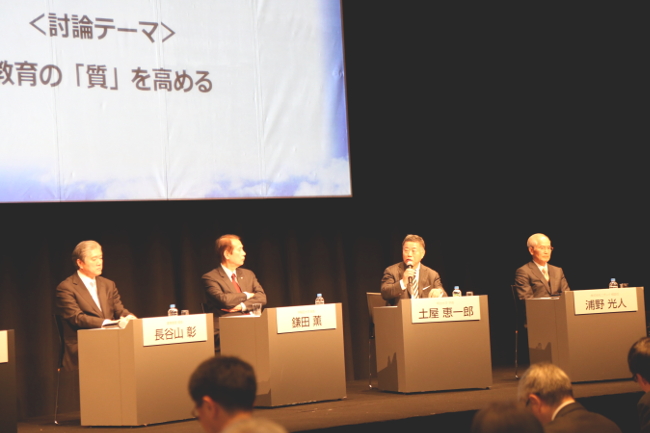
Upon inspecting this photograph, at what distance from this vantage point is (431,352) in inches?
220

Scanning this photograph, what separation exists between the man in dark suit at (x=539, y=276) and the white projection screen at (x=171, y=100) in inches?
60.6

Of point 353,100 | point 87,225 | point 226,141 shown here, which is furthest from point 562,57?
point 87,225

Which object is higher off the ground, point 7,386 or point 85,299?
point 85,299

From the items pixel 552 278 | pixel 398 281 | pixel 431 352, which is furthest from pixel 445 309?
pixel 552 278

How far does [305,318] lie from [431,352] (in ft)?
2.98

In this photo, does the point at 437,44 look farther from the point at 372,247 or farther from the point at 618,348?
the point at 618,348

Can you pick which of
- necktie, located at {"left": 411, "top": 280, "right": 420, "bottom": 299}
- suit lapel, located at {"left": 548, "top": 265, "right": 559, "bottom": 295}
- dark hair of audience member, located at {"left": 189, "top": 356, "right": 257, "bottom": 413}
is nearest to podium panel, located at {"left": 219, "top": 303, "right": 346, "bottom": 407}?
necktie, located at {"left": 411, "top": 280, "right": 420, "bottom": 299}

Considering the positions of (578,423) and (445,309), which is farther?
(445,309)

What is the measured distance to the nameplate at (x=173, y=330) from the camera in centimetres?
481

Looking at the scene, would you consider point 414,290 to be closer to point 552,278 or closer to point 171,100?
point 552,278

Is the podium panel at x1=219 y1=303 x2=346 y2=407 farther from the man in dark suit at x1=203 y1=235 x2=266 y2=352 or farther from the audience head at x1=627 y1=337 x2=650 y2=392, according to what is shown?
the audience head at x1=627 y1=337 x2=650 y2=392

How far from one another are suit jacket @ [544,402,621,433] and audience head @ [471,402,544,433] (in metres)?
0.57

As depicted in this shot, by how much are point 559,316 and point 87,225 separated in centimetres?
350

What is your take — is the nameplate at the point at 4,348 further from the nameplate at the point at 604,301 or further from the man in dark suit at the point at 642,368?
the nameplate at the point at 604,301
